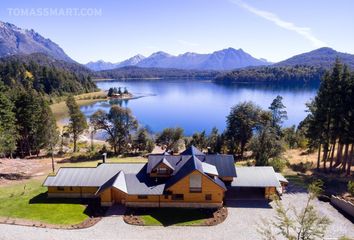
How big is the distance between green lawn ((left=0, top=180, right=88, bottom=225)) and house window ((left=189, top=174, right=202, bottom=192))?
32.7 ft

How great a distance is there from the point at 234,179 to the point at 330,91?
1624 cm

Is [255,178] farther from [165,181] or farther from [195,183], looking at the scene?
[165,181]

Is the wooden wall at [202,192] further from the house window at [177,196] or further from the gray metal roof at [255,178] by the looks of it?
the gray metal roof at [255,178]

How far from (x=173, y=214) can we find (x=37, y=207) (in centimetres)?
1283

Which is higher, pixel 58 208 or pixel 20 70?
pixel 20 70

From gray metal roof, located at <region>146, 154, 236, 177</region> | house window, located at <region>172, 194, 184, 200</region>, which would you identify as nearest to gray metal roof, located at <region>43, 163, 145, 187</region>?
gray metal roof, located at <region>146, 154, 236, 177</region>

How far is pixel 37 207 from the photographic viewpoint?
3041 cm

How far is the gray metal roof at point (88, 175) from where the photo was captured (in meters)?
33.0

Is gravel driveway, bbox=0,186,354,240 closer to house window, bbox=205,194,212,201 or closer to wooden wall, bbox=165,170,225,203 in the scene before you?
wooden wall, bbox=165,170,225,203

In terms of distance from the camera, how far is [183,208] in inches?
1206

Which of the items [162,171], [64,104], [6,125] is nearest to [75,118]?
[6,125]

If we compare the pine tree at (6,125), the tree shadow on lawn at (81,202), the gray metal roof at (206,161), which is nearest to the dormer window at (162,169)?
the gray metal roof at (206,161)

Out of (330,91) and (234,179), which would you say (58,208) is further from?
(330,91)

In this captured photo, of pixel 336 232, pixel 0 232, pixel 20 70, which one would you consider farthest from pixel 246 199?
pixel 20 70
